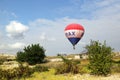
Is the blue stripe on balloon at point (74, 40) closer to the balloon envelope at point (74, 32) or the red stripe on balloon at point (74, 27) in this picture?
the balloon envelope at point (74, 32)

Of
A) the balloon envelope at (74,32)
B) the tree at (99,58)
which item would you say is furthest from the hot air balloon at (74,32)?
the tree at (99,58)

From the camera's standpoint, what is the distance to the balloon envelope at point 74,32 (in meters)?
64.9

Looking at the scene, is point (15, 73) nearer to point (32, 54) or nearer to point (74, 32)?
point (74, 32)

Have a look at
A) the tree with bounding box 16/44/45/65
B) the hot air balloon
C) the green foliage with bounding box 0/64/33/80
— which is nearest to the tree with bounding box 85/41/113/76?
the green foliage with bounding box 0/64/33/80

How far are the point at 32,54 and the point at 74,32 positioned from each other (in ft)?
67.7

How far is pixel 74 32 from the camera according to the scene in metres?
64.6

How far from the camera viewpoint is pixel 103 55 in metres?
32.2

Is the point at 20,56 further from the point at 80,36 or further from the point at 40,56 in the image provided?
the point at 80,36

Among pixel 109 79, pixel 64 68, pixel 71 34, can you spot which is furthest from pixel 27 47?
pixel 109 79

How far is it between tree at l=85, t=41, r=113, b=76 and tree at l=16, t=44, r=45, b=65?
159 ft

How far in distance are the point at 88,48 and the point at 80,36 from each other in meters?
33.9

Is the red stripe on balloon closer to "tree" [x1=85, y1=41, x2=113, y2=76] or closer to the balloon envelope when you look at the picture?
the balloon envelope

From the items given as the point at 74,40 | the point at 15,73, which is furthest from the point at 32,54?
the point at 15,73

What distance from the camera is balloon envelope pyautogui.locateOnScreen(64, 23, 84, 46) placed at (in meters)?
64.9
